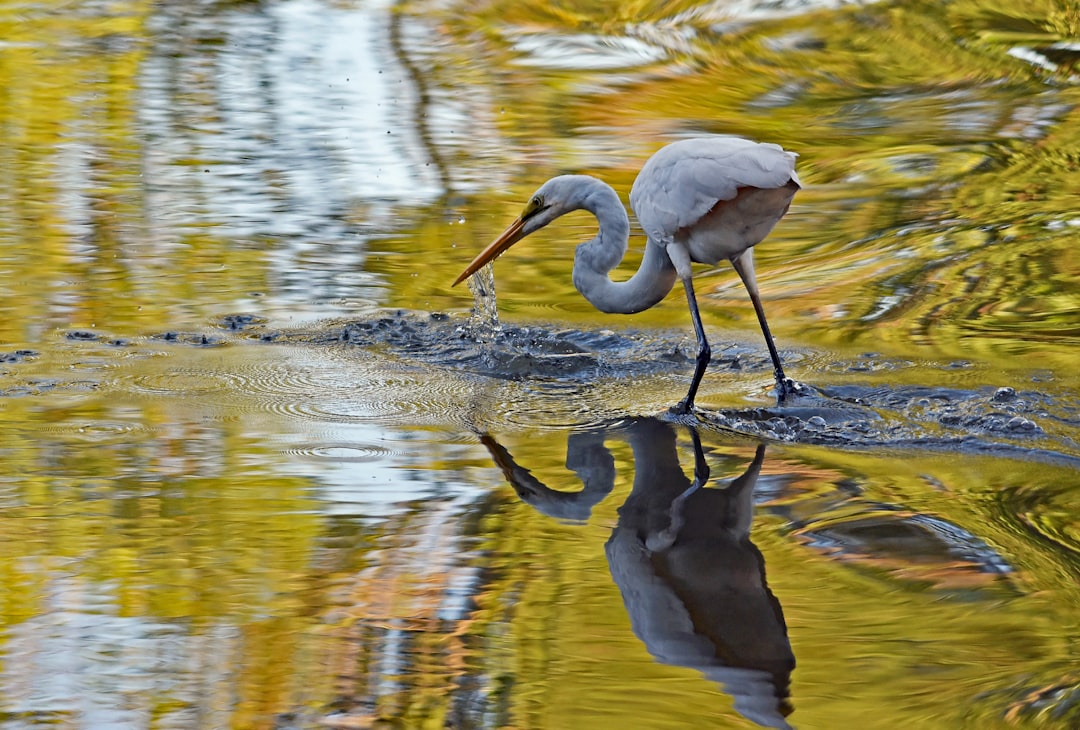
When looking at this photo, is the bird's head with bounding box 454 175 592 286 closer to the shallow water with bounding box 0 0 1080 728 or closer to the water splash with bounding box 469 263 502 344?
the water splash with bounding box 469 263 502 344

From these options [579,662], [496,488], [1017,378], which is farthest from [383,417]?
[1017,378]

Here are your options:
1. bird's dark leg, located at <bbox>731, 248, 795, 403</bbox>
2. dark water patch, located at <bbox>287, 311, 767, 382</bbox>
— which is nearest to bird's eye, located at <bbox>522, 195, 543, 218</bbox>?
dark water patch, located at <bbox>287, 311, 767, 382</bbox>

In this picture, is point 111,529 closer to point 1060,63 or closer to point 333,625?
point 333,625

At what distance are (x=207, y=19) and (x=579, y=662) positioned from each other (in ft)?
40.6

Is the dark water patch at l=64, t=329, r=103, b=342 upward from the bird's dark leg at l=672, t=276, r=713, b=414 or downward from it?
downward

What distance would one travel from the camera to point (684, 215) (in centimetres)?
589

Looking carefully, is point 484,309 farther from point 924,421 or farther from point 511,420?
point 924,421

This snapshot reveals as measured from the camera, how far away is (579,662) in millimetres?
3727

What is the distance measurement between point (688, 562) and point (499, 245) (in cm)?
298

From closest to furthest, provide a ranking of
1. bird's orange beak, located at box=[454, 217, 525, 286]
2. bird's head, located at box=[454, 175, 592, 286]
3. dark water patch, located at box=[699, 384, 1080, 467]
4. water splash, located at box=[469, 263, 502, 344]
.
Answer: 1. dark water patch, located at box=[699, 384, 1080, 467]
2. bird's head, located at box=[454, 175, 592, 286]
3. bird's orange beak, located at box=[454, 217, 525, 286]
4. water splash, located at box=[469, 263, 502, 344]

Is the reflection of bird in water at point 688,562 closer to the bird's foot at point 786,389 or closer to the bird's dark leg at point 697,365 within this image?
the bird's dark leg at point 697,365

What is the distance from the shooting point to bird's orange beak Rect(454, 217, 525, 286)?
691 cm

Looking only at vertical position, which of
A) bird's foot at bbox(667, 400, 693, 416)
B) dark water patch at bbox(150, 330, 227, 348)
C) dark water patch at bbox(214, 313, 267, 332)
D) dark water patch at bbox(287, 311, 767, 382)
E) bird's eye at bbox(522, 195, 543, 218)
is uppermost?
bird's eye at bbox(522, 195, 543, 218)

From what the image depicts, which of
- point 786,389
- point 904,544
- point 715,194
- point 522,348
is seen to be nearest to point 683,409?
point 786,389
